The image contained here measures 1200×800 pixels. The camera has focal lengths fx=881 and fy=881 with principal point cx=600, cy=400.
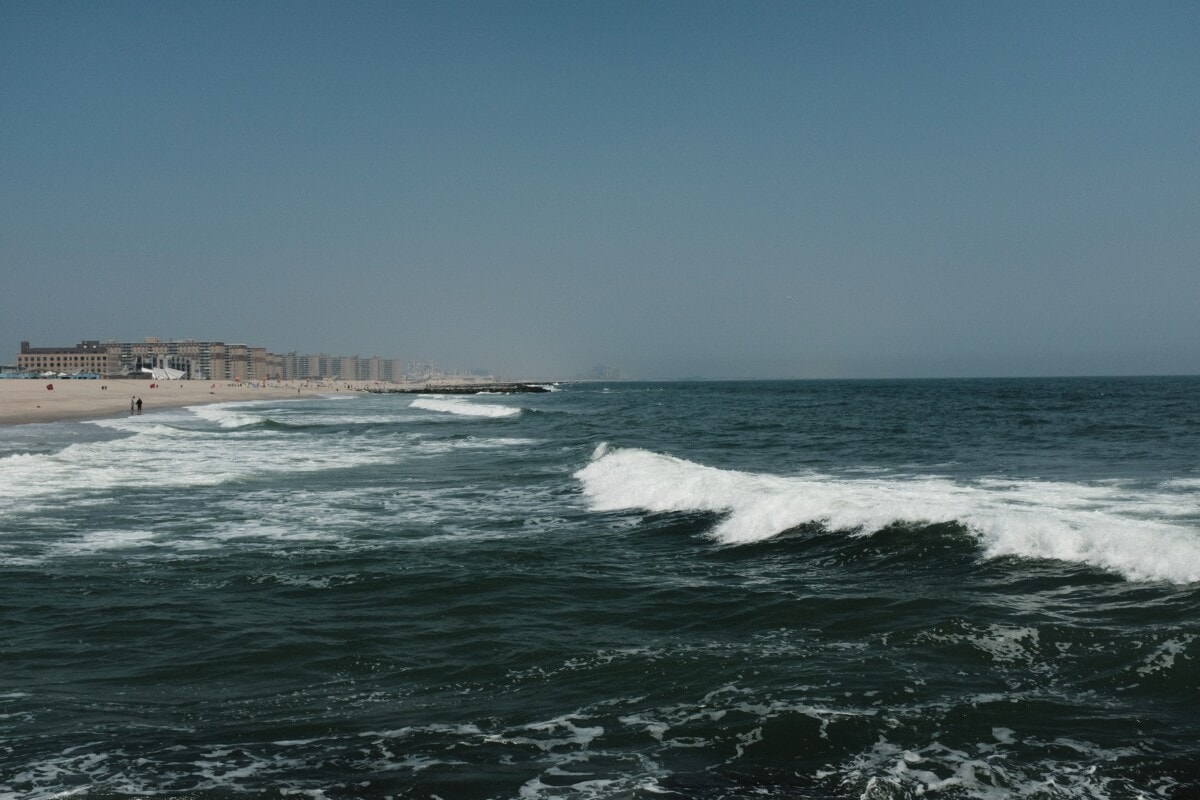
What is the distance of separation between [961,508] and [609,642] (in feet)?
29.8

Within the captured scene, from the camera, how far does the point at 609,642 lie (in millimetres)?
8250

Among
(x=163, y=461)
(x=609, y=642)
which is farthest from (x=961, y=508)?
(x=163, y=461)

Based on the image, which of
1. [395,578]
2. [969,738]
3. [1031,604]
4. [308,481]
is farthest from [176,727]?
[308,481]

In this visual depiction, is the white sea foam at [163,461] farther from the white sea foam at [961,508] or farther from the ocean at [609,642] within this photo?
the white sea foam at [961,508]

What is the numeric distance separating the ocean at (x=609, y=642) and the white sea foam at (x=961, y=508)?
3.2 inches

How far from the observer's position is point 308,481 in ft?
71.3

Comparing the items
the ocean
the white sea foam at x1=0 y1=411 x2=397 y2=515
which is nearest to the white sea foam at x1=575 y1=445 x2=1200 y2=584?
the ocean

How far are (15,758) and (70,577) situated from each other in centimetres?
600

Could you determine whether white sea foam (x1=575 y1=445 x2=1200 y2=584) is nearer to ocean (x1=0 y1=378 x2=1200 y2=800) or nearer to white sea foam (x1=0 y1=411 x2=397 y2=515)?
ocean (x1=0 y1=378 x2=1200 y2=800)

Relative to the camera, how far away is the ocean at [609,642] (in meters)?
5.56

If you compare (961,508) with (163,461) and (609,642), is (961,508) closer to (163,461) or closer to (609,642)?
(609,642)

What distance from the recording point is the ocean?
556 centimetres

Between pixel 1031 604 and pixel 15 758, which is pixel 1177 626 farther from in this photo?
pixel 15 758

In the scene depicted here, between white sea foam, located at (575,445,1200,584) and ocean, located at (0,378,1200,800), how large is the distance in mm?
82
